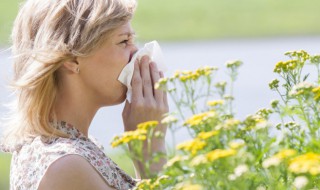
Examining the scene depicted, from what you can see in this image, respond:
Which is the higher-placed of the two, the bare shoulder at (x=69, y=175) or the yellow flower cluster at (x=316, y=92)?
the yellow flower cluster at (x=316, y=92)

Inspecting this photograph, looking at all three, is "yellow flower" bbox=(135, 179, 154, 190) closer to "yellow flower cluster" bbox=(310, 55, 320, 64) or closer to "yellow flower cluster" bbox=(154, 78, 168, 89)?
"yellow flower cluster" bbox=(154, 78, 168, 89)

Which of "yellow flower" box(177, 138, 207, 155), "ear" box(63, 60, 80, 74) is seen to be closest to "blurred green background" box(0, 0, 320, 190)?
"ear" box(63, 60, 80, 74)

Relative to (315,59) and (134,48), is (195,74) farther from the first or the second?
(134,48)

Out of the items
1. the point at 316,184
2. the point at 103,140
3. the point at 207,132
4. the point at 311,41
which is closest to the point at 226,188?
the point at 207,132

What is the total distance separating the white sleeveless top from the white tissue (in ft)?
0.49

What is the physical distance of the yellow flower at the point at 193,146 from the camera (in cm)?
113

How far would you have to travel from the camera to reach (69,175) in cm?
175

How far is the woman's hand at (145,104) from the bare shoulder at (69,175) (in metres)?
0.13

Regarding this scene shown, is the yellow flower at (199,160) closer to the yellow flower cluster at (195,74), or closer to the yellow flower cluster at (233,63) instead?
the yellow flower cluster at (195,74)

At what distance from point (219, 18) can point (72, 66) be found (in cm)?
1104

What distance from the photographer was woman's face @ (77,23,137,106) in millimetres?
1928

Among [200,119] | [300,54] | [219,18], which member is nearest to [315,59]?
[300,54]

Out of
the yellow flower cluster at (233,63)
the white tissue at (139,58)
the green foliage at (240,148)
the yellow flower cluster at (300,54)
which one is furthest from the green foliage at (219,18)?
the green foliage at (240,148)

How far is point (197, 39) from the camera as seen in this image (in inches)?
472
